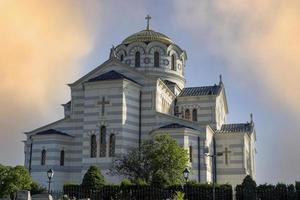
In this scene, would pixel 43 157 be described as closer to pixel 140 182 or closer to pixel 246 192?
pixel 140 182

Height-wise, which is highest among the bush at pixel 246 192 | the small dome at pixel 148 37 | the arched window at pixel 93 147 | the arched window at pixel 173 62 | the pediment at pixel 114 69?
the small dome at pixel 148 37

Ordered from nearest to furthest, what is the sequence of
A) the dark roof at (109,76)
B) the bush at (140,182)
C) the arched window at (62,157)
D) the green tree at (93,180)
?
the bush at (140,182) < the green tree at (93,180) < the dark roof at (109,76) < the arched window at (62,157)

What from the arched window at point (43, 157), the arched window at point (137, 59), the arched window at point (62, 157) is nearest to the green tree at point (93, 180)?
the arched window at point (62, 157)

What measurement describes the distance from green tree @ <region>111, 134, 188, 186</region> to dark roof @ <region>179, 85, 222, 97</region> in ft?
53.3

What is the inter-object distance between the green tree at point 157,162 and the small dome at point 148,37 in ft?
61.9

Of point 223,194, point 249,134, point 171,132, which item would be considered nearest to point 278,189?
point 223,194

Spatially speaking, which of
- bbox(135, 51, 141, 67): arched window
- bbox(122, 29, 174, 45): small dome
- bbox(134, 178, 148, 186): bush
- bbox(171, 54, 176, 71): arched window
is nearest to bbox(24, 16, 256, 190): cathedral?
Result: bbox(171, 54, 176, 71): arched window

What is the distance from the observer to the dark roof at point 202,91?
5516 centimetres

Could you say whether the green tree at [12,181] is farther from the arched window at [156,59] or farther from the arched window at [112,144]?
the arched window at [156,59]

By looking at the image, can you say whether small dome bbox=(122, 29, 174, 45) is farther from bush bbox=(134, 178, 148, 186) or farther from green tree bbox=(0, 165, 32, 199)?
green tree bbox=(0, 165, 32, 199)

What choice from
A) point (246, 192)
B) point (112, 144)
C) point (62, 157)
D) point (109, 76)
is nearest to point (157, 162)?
point (112, 144)

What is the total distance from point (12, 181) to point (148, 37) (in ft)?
86.4

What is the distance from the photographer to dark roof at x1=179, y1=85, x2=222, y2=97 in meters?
55.2

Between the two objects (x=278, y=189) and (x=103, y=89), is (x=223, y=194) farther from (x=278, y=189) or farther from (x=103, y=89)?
(x=103, y=89)
